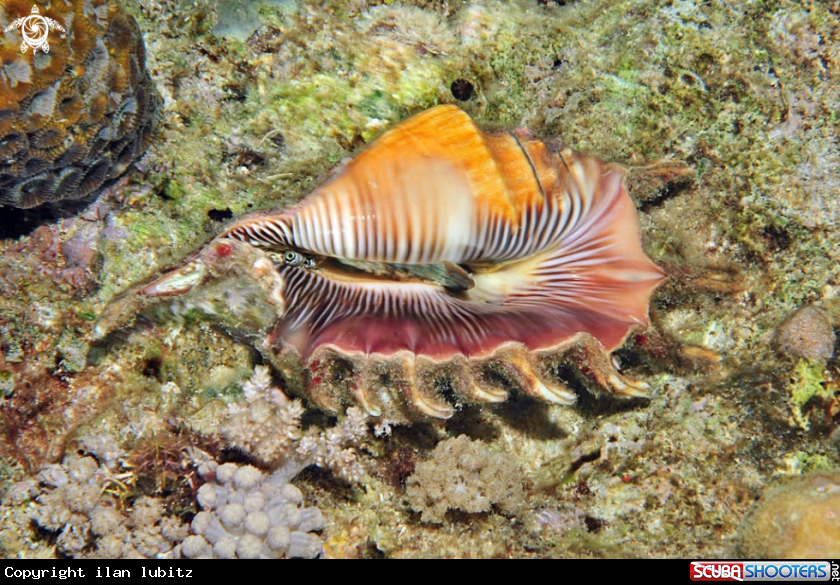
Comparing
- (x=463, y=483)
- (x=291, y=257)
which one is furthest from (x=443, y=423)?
→ (x=291, y=257)

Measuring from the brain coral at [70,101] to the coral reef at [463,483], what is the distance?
222cm

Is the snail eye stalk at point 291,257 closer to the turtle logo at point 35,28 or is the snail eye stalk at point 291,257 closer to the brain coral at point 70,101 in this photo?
the brain coral at point 70,101

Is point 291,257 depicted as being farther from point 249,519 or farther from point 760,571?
point 760,571

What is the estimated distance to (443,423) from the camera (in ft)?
10.5

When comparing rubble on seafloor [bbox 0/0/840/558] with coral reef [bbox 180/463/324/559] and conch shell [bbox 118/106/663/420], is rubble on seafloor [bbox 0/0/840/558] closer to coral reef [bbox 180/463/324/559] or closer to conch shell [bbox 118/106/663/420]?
coral reef [bbox 180/463/324/559]

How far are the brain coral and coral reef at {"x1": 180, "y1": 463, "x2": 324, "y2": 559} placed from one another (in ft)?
5.26

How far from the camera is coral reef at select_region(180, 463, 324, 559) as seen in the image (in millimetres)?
2641

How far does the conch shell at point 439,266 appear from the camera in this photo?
2496mm

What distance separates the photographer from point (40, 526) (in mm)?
2822

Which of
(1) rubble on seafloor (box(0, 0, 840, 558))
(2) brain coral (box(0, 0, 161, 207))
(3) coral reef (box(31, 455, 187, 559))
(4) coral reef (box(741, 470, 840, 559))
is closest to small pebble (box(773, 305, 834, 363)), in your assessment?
(1) rubble on seafloor (box(0, 0, 840, 558))

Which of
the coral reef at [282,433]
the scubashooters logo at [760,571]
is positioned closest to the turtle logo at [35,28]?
the coral reef at [282,433]

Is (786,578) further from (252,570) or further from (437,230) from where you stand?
(252,570)

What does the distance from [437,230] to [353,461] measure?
135 cm

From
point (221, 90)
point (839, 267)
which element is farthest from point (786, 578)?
point (221, 90)
